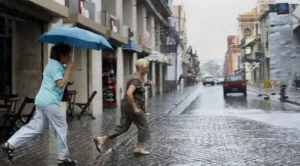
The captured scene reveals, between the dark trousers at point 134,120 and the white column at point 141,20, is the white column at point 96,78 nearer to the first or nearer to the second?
the dark trousers at point 134,120

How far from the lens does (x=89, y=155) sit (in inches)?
292

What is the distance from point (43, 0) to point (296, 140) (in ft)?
21.1

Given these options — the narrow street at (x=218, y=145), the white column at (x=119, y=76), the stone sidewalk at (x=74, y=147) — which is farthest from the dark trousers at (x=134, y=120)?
the white column at (x=119, y=76)

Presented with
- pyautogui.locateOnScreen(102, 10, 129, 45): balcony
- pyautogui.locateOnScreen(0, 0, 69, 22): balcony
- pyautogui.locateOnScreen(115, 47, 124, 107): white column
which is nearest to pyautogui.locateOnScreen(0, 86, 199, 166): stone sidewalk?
pyautogui.locateOnScreen(0, 0, 69, 22): balcony

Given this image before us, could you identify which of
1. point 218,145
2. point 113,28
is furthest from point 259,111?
point 218,145

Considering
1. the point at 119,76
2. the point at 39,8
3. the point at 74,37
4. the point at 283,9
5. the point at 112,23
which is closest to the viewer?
the point at 74,37

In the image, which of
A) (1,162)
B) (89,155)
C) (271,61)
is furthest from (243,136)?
(271,61)

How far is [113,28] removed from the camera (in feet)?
59.1

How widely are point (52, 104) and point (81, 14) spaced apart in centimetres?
764

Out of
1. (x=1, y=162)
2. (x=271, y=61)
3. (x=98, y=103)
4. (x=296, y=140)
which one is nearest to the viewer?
(x=1, y=162)

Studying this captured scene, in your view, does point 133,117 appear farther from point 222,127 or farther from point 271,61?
point 271,61

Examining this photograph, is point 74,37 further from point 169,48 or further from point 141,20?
point 169,48

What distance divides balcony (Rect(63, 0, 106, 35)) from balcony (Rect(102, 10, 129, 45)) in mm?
1680

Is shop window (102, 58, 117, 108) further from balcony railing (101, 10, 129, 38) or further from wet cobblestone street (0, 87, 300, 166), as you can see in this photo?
wet cobblestone street (0, 87, 300, 166)
